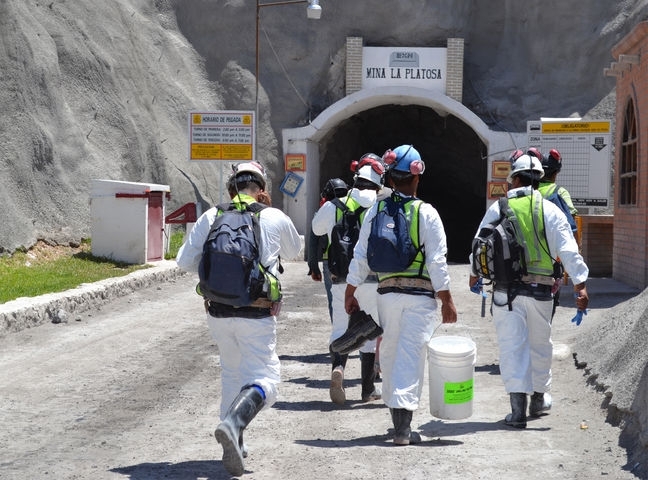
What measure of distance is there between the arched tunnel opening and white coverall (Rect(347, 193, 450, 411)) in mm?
21206

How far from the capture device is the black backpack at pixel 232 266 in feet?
18.6

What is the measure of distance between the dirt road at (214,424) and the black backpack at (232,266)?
107cm

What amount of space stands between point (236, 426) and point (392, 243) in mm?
1692

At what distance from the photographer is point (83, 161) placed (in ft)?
67.6

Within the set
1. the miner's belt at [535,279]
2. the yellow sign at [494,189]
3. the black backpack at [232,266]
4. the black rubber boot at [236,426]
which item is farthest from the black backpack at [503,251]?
the yellow sign at [494,189]

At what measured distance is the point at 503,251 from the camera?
7066 mm

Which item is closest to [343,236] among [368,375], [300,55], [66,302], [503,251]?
[368,375]

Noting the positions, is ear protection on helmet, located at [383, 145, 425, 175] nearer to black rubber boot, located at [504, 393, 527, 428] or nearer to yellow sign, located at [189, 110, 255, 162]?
black rubber boot, located at [504, 393, 527, 428]

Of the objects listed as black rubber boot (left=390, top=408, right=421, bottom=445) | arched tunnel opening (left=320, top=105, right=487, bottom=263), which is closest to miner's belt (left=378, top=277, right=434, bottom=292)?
black rubber boot (left=390, top=408, right=421, bottom=445)

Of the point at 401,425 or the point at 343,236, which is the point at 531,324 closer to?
the point at 401,425

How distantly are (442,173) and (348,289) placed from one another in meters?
26.6

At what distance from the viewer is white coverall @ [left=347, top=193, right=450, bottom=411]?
248 inches

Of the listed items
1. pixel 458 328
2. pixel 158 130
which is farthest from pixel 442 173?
pixel 458 328

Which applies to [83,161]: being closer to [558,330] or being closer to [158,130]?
[158,130]
